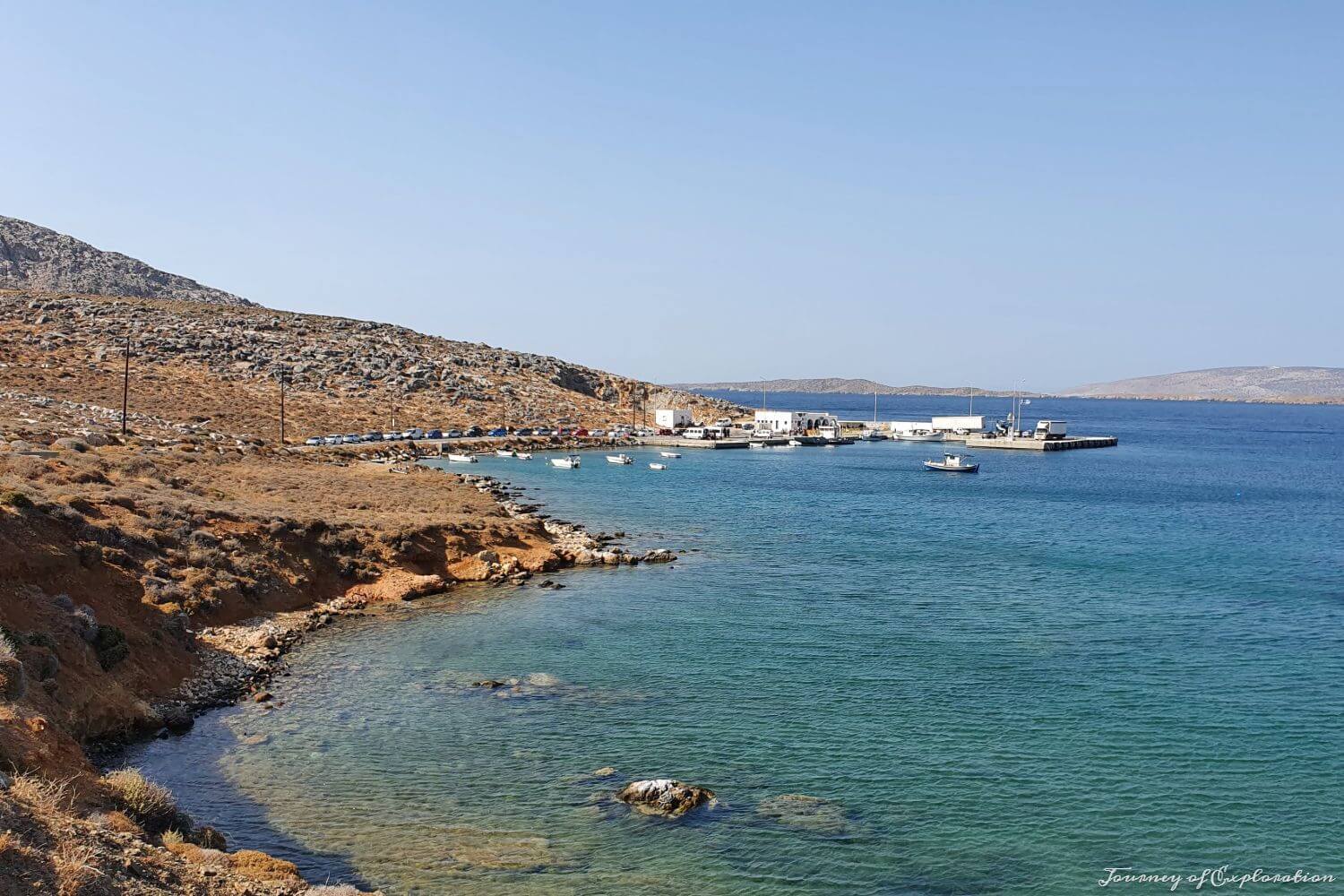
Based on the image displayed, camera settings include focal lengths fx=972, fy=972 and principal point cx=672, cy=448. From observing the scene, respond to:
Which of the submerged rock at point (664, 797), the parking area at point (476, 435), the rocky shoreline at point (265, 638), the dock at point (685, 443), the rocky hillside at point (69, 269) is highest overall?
the rocky hillside at point (69, 269)

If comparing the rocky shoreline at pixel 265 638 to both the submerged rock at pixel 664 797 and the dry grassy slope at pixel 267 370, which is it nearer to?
the submerged rock at pixel 664 797

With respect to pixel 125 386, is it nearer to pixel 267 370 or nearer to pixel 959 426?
pixel 267 370

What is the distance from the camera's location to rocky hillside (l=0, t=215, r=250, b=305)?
159125 mm

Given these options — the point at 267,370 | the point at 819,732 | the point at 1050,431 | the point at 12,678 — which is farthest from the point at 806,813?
the point at 1050,431

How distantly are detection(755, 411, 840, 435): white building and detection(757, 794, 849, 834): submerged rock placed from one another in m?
126

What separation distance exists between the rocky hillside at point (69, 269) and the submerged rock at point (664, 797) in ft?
548

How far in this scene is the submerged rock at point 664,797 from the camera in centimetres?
1900

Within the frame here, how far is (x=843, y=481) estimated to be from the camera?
9325 cm

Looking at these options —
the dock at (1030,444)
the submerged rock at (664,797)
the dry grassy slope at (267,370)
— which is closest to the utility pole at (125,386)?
the dry grassy slope at (267,370)

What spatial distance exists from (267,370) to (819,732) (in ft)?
354

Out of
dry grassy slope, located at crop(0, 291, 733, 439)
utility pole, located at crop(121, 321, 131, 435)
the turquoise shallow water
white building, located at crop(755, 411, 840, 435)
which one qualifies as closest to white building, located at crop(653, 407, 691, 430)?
dry grassy slope, located at crop(0, 291, 733, 439)

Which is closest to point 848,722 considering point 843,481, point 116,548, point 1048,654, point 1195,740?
point 1195,740

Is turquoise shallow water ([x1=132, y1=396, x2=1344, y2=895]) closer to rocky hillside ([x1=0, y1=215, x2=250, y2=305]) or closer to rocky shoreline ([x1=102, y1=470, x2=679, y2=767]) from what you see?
rocky shoreline ([x1=102, y1=470, x2=679, y2=767])

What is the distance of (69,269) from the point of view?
165500mm
